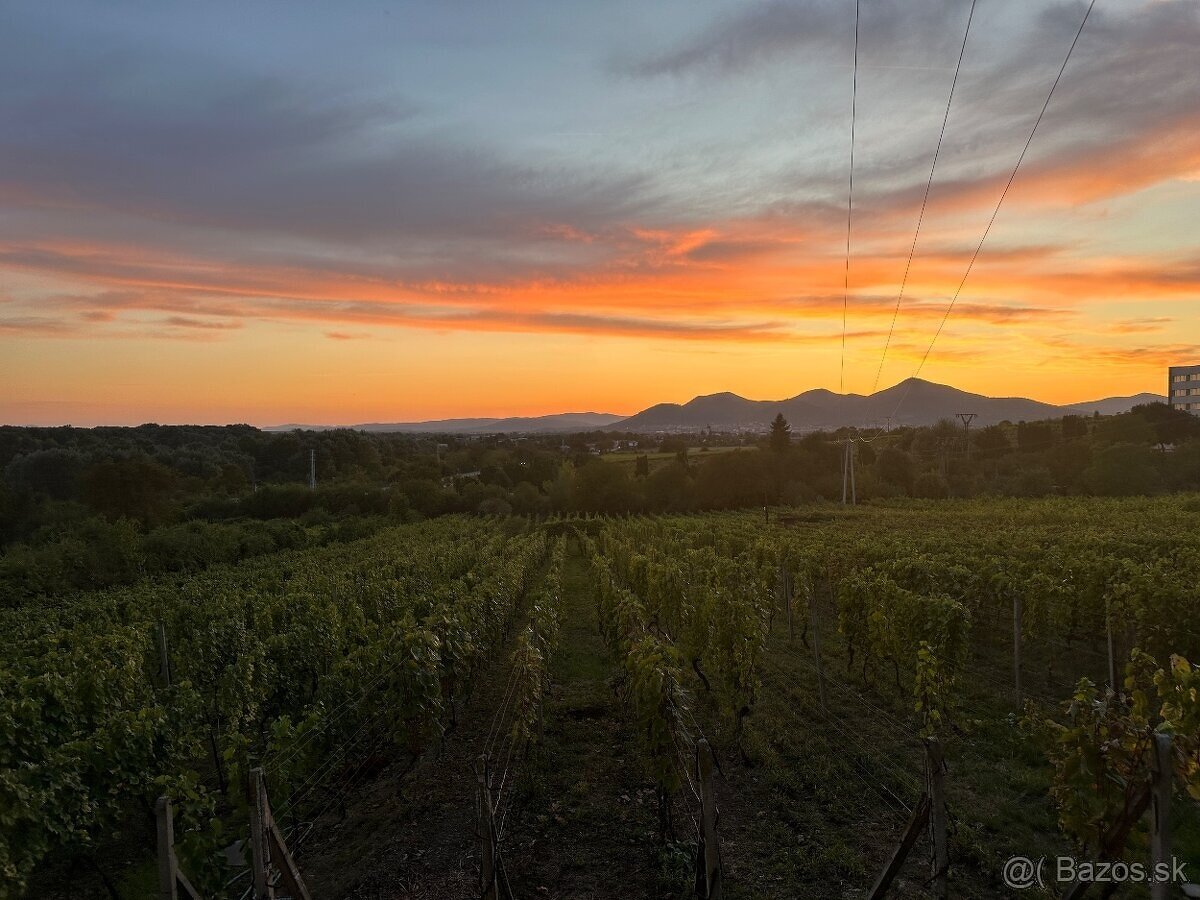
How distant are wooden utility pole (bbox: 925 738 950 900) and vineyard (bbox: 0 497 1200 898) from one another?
0.03 meters

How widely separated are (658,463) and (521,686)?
7787 cm

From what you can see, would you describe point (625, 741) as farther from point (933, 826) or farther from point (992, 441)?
point (992, 441)

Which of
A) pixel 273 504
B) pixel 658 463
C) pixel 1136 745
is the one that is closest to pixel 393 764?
pixel 1136 745

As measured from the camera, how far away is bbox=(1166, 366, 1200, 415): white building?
109125 mm

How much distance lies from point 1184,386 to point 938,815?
140959mm

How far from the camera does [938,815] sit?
15.3ft

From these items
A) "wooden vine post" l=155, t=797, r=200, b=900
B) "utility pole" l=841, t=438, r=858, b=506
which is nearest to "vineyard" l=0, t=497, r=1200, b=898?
"wooden vine post" l=155, t=797, r=200, b=900

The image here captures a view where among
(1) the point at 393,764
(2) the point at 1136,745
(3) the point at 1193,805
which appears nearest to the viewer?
(2) the point at 1136,745

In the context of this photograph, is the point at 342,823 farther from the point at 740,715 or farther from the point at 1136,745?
the point at 1136,745

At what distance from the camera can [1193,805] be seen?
6930mm

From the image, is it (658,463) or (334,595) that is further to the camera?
(658,463)

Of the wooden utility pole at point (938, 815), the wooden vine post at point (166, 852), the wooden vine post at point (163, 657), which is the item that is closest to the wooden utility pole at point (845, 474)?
the wooden vine post at point (163, 657)

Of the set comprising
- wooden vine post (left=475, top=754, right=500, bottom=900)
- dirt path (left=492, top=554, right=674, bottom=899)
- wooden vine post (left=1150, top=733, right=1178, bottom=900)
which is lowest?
dirt path (left=492, top=554, right=674, bottom=899)

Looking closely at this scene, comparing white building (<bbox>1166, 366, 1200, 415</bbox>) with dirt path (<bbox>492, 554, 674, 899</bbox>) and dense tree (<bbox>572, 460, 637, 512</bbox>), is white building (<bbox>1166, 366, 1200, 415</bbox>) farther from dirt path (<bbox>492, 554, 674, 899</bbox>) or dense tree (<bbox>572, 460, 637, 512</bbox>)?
dirt path (<bbox>492, 554, 674, 899</bbox>)
